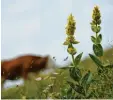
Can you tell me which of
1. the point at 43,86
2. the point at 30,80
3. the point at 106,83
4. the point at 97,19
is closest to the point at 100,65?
the point at 106,83

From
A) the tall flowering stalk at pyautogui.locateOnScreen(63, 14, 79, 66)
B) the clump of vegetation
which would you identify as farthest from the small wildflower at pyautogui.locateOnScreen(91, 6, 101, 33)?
the tall flowering stalk at pyautogui.locateOnScreen(63, 14, 79, 66)

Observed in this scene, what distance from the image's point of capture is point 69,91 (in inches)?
77.4

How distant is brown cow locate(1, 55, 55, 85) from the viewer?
90.3 inches

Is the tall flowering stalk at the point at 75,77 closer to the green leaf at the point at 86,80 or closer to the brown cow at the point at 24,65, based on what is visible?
the green leaf at the point at 86,80

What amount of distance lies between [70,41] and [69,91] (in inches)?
11.1

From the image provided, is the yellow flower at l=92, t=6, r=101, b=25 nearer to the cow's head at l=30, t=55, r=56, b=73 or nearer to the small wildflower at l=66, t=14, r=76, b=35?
the small wildflower at l=66, t=14, r=76, b=35

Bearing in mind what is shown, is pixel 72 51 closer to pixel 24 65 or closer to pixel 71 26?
pixel 71 26

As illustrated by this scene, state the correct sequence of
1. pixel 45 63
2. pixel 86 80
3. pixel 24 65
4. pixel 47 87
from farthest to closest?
pixel 24 65, pixel 45 63, pixel 47 87, pixel 86 80

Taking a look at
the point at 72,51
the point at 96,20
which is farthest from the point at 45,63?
the point at 96,20

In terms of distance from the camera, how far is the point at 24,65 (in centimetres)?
261

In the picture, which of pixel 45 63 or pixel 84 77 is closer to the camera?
pixel 84 77

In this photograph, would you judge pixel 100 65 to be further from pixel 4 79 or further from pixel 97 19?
pixel 4 79

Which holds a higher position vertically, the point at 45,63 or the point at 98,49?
the point at 98,49

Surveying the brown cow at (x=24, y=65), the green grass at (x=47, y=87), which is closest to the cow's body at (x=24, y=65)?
the brown cow at (x=24, y=65)
